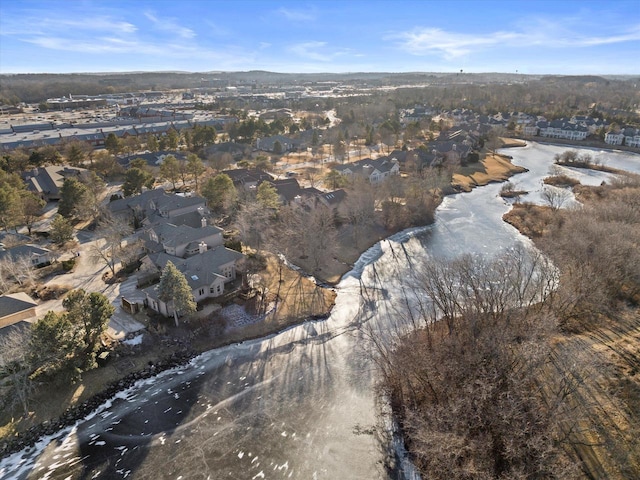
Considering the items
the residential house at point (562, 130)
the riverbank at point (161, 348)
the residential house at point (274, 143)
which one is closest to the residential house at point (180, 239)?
the riverbank at point (161, 348)

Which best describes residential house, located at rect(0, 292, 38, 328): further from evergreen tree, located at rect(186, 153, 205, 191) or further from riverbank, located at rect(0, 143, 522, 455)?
evergreen tree, located at rect(186, 153, 205, 191)

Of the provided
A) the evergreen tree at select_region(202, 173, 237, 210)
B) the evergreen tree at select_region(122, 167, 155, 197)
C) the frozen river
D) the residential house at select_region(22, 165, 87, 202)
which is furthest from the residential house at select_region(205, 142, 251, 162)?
the frozen river

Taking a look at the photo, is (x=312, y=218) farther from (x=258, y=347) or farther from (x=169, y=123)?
(x=169, y=123)

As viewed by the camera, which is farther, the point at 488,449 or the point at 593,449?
the point at 593,449

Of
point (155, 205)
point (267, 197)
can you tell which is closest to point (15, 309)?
point (155, 205)

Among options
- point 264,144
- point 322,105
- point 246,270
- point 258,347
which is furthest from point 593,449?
point 322,105
